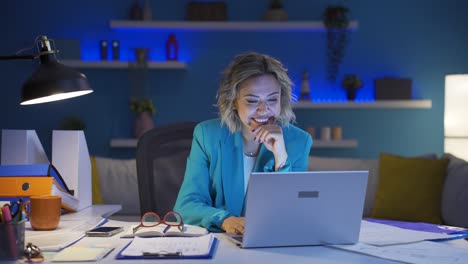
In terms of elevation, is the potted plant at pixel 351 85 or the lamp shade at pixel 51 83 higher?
the lamp shade at pixel 51 83

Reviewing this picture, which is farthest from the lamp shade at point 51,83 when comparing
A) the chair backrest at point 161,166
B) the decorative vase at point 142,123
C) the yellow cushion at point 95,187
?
the decorative vase at point 142,123

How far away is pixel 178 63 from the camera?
16.7 ft

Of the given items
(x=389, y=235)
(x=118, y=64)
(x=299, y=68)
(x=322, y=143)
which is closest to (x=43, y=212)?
(x=389, y=235)

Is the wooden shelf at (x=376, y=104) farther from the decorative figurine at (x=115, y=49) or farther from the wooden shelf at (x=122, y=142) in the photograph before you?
the decorative figurine at (x=115, y=49)

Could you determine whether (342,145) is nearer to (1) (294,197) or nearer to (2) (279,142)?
(2) (279,142)

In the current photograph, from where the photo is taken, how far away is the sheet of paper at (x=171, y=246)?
4.69 feet

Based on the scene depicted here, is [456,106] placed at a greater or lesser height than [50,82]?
lesser

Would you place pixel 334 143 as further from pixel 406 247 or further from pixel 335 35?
pixel 406 247

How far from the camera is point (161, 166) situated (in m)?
2.40

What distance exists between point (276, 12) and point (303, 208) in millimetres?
3804

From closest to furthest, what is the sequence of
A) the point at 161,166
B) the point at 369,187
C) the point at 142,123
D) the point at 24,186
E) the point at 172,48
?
1. the point at 24,186
2. the point at 161,166
3. the point at 369,187
4. the point at 142,123
5. the point at 172,48

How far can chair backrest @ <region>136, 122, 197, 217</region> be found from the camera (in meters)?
2.37

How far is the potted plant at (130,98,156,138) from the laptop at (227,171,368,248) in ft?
11.7

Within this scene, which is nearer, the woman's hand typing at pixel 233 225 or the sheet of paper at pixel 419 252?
the sheet of paper at pixel 419 252
